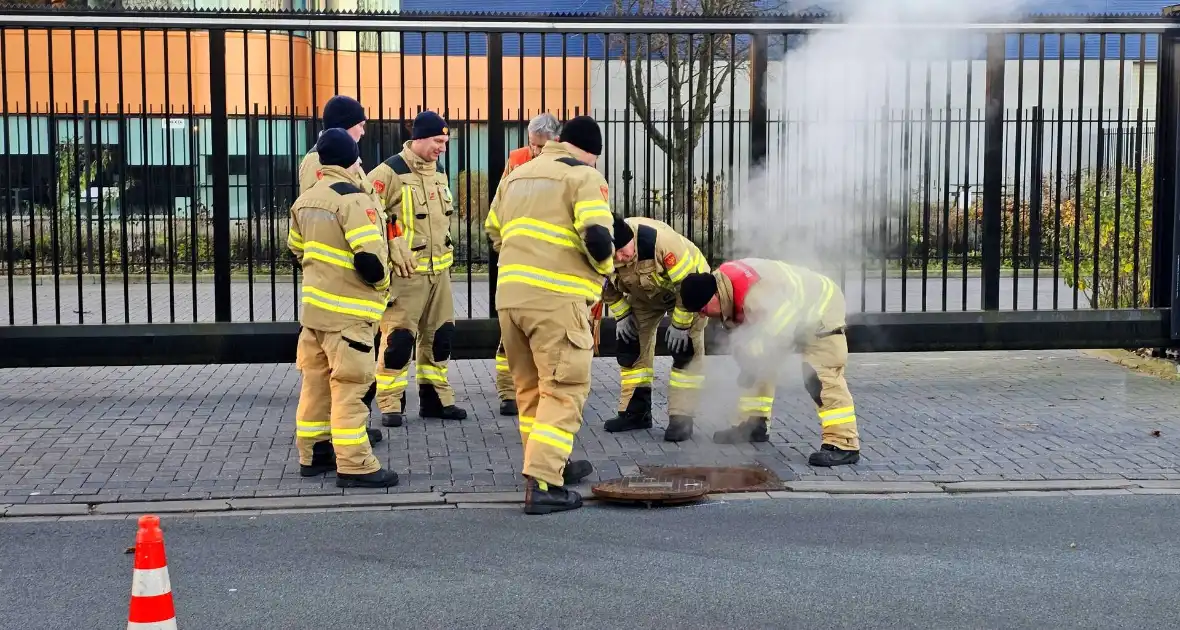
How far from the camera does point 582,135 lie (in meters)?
6.53

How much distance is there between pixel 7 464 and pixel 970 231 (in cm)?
868

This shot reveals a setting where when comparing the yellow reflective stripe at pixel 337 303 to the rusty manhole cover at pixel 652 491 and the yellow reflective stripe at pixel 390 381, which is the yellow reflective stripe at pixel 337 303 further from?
the yellow reflective stripe at pixel 390 381

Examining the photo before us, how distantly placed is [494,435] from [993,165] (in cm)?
439

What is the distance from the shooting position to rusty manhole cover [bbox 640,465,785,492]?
6785mm

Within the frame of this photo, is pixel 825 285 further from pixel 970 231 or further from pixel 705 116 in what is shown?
pixel 970 231

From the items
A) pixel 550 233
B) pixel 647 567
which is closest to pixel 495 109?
pixel 550 233

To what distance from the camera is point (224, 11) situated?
9148 millimetres

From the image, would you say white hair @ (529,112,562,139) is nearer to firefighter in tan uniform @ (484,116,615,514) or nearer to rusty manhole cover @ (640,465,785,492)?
firefighter in tan uniform @ (484,116,615,514)

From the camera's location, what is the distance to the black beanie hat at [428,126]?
809 cm

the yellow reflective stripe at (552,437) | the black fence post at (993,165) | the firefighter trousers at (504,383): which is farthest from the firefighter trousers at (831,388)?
the black fence post at (993,165)

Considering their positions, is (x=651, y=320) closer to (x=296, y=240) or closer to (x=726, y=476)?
(x=726, y=476)

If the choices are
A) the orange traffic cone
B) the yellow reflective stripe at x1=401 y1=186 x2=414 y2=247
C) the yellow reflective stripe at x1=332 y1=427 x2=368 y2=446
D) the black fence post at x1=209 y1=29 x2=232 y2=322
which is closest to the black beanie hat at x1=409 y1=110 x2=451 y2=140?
the yellow reflective stripe at x1=401 y1=186 x2=414 y2=247

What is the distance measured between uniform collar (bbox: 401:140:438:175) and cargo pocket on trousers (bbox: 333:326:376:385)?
1843mm

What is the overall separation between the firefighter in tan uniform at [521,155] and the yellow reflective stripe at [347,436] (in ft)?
4.31
